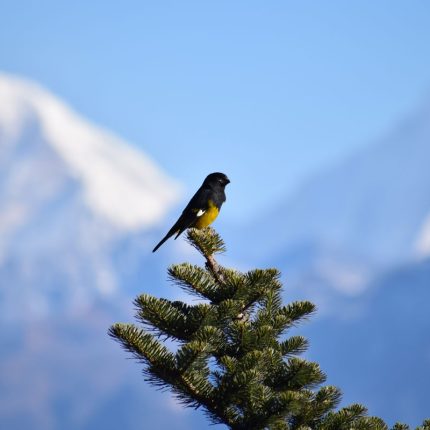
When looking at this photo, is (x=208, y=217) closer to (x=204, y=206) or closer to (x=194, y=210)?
(x=204, y=206)

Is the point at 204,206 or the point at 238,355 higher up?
the point at 204,206

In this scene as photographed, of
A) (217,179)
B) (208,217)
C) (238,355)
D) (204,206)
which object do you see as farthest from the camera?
(217,179)

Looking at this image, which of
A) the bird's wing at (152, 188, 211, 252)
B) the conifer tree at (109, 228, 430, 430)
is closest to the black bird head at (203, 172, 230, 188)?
the bird's wing at (152, 188, 211, 252)

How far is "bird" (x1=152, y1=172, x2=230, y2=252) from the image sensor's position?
51.2ft

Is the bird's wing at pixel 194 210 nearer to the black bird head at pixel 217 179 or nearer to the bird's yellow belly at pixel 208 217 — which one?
the bird's yellow belly at pixel 208 217

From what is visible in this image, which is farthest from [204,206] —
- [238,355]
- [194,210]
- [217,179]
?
[238,355]

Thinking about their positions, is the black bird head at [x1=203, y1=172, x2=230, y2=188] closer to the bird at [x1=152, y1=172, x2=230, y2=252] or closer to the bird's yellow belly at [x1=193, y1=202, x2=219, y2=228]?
the bird at [x1=152, y1=172, x2=230, y2=252]

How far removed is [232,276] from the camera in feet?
29.7

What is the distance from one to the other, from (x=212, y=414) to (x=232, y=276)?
1243 millimetres

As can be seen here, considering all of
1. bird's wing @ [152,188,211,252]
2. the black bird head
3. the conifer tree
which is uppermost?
the black bird head

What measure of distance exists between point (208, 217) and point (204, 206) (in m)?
0.22

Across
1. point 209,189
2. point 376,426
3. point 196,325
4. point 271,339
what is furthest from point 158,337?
point 209,189

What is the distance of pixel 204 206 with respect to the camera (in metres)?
16.1

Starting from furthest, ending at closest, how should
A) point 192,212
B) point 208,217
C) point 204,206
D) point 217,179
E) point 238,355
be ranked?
point 217,179, point 208,217, point 204,206, point 192,212, point 238,355
